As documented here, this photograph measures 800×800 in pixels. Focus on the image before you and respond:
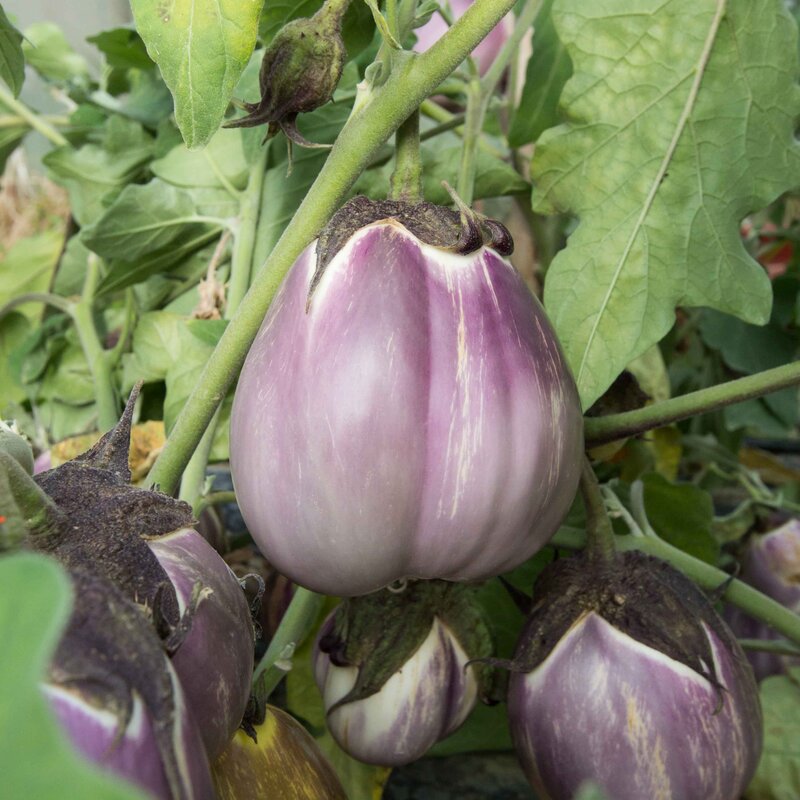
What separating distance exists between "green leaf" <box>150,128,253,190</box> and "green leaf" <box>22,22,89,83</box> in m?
0.33

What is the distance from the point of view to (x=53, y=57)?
→ 0.92m

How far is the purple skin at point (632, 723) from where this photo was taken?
36 centimetres

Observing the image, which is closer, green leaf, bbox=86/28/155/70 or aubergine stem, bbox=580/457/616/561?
aubergine stem, bbox=580/457/616/561

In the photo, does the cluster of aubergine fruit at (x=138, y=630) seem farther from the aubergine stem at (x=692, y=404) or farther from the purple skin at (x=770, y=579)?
the purple skin at (x=770, y=579)

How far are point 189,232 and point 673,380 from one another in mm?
544

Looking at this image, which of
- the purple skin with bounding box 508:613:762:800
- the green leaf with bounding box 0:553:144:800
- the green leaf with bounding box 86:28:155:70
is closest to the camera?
the green leaf with bounding box 0:553:144:800

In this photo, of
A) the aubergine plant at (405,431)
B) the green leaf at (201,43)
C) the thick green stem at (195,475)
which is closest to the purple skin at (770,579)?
the aubergine plant at (405,431)

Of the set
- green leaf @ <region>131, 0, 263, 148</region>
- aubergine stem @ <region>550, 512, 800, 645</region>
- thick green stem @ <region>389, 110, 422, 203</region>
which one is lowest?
aubergine stem @ <region>550, 512, 800, 645</region>

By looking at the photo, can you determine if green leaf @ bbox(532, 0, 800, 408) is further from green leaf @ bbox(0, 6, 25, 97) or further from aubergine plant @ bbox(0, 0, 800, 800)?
green leaf @ bbox(0, 6, 25, 97)

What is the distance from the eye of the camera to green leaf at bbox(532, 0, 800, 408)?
46 cm

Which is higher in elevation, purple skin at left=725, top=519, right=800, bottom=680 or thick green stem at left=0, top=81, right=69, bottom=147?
thick green stem at left=0, top=81, right=69, bottom=147

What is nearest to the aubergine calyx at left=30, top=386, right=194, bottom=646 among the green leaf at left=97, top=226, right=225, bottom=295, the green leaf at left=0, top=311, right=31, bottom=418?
the green leaf at left=97, top=226, right=225, bottom=295

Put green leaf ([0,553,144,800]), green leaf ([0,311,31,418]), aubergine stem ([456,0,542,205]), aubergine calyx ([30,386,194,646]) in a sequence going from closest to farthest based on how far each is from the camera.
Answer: green leaf ([0,553,144,800]), aubergine calyx ([30,386,194,646]), aubergine stem ([456,0,542,205]), green leaf ([0,311,31,418])

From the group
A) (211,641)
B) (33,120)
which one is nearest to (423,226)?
(211,641)
